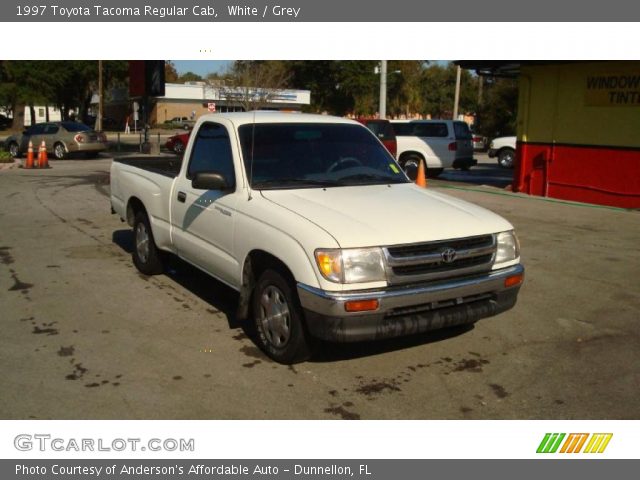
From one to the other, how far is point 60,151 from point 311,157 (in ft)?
75.4

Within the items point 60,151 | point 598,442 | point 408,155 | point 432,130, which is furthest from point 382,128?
point 598,442

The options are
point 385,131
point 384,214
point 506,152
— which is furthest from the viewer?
point 506,152

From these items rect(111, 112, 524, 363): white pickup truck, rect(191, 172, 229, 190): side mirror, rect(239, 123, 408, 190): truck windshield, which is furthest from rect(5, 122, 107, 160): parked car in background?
rect(191, 172, 229, 190): side mirror

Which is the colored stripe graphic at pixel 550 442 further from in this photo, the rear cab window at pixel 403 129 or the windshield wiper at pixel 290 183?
the rear cab window at pixel 403 129

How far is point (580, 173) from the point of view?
46.5 ft

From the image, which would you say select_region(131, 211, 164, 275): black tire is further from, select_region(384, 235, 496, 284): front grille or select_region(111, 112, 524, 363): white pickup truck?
select_region(384, 235, 496, 284): front grille

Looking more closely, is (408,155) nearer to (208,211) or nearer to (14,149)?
(208,211)

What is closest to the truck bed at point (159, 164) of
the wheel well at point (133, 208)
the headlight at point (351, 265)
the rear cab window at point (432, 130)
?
the wheel well at point (133, 208)

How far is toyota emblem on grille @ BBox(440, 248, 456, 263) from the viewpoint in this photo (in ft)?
14.7

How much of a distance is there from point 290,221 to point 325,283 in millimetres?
579

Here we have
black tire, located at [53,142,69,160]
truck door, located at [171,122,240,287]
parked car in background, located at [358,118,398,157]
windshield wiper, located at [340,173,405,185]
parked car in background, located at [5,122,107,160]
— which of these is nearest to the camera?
truck door, located at [171,122,240,287]

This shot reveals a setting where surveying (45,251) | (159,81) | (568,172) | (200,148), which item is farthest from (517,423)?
(159,81)

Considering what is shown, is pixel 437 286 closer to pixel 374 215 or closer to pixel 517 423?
pixel 374 215

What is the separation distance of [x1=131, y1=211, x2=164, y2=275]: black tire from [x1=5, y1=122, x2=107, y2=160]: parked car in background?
20.0 metres
